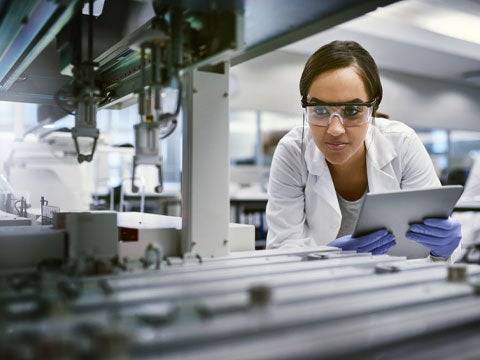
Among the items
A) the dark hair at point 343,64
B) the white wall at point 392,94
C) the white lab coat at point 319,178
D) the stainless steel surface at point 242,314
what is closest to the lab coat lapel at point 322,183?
the white lab coat at point 319,178

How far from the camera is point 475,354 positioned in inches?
22.9

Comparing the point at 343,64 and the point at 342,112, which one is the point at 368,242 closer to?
the point at 342,112

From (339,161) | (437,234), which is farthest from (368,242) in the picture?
(339,161)

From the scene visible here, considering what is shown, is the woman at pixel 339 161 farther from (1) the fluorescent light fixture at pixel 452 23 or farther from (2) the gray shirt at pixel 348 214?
(1) the fluorescent light fixture at pixel 452 23

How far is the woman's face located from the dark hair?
0.08ft

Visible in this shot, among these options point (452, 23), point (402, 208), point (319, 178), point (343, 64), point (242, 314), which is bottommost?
point (242, 314)

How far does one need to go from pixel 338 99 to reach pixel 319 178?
433 millimetres

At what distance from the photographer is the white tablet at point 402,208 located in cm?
128

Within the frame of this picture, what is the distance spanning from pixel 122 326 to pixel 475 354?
1.41ft

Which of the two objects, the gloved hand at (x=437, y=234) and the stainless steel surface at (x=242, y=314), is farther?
the gloved hand at (x=437, y=234)

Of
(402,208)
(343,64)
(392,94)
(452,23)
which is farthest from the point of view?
(392,94)

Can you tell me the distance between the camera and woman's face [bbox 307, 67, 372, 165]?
1597 mm

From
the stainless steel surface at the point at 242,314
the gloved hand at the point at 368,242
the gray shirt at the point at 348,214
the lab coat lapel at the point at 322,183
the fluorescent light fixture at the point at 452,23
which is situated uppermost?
the fluorescent light fixture at the point at 452,23

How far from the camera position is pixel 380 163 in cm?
190
